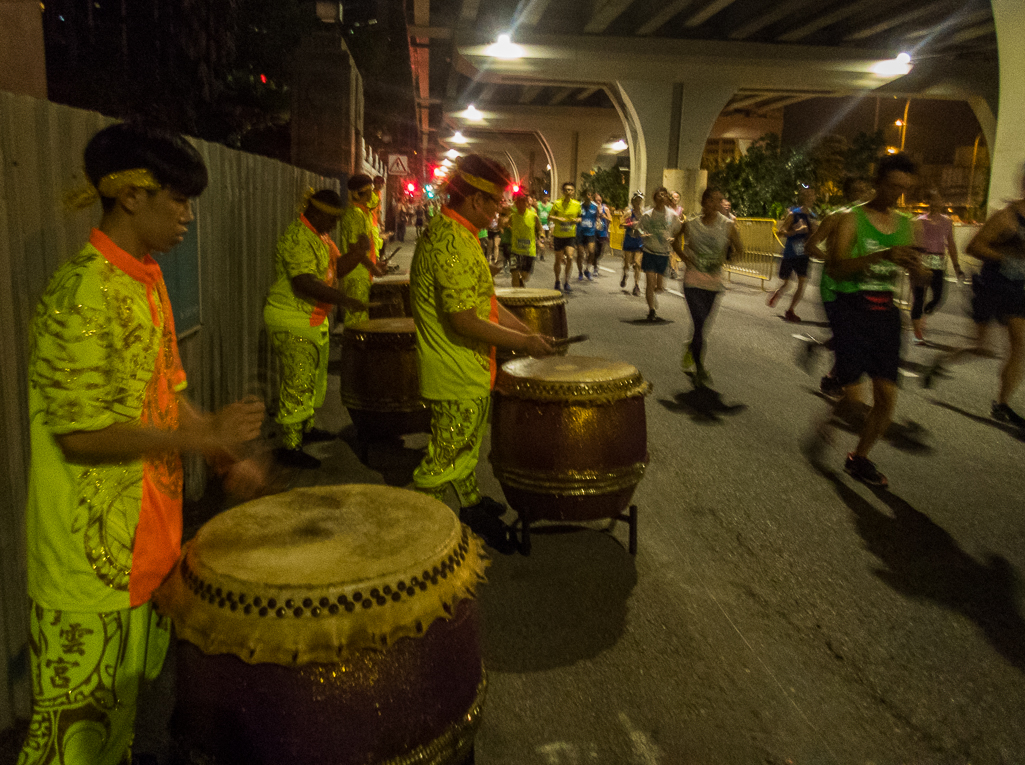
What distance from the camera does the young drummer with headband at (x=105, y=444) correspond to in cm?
191

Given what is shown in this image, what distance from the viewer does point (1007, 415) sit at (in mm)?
7586

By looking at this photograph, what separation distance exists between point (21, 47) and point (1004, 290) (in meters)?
7.08

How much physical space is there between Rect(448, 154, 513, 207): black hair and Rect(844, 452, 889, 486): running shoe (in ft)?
10.9

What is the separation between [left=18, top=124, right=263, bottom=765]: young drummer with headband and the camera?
75.3 inches

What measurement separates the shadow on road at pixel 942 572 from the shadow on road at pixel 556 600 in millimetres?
1397

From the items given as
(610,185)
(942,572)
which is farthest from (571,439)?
(610,185)

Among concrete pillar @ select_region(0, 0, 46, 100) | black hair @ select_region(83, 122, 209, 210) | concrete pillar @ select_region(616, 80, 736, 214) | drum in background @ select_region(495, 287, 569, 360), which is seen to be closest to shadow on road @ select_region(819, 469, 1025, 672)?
drum in background @ select_region(495, 287, 569, 360)

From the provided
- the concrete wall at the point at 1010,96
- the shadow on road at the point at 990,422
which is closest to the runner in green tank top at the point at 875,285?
the shadow on road at the point at 990,422

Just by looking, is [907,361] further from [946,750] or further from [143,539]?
[143,539]

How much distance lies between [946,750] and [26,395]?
347 cm

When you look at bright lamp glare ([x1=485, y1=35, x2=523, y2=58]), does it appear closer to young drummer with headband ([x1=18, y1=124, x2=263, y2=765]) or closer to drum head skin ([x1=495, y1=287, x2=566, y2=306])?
drum head skin ([x1=495, y1=287, x2=566, y2=306])

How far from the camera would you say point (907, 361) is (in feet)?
34.0

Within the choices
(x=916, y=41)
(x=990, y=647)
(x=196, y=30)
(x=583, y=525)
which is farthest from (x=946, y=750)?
(x=916, y=41)

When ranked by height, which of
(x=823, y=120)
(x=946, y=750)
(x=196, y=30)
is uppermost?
(x=823, y=120)
